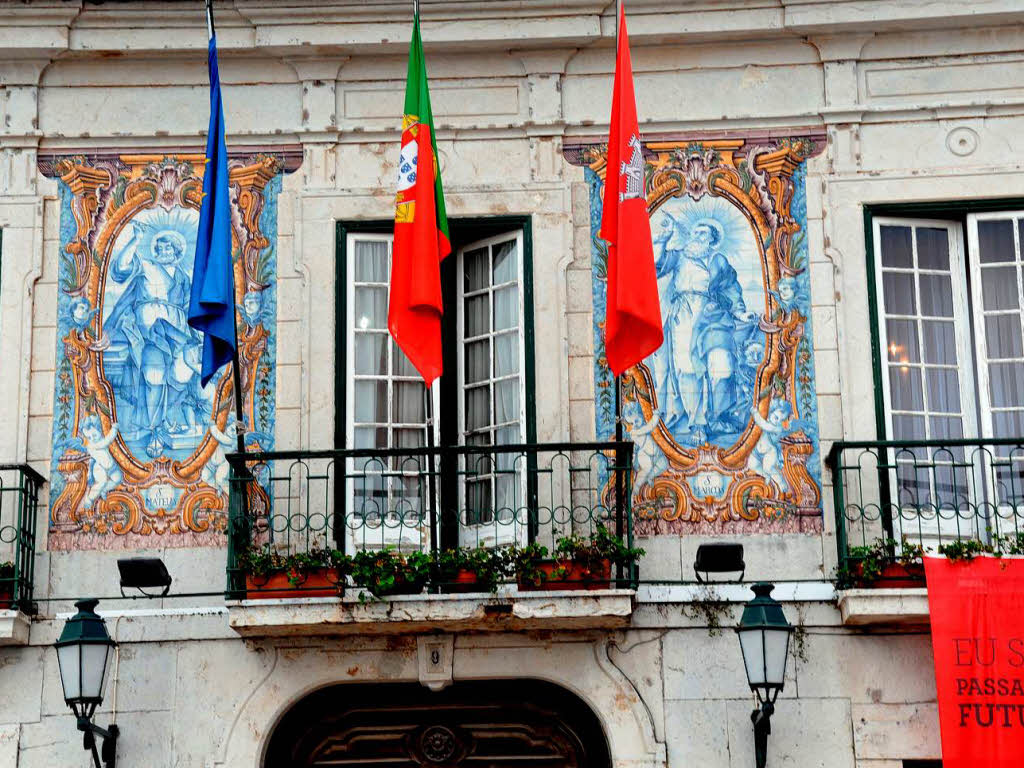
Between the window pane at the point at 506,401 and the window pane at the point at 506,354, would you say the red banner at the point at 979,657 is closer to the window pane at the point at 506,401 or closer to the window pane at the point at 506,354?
the window pane at the point at 506,401

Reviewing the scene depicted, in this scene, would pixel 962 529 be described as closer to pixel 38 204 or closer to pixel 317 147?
pixel 317 147

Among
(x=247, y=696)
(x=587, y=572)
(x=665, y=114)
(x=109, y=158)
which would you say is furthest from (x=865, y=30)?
(x=247, y=696)

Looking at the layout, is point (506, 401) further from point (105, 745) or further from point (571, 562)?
point (105, 745)

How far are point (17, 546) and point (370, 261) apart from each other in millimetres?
2900

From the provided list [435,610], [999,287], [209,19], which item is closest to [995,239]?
[999,287]

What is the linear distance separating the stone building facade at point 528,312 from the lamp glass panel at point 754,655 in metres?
0.64

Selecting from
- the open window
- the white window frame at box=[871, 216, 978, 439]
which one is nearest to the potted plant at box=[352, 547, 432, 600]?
the open window

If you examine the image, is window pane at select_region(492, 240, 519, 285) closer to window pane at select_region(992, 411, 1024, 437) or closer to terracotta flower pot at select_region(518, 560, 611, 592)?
terracotta flower pot at select_region(518, 560, 611, 592)

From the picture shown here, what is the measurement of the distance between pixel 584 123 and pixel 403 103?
47.2 inches

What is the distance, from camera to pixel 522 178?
41.2 feet

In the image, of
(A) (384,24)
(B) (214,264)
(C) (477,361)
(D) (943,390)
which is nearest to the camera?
(B) (214,264)

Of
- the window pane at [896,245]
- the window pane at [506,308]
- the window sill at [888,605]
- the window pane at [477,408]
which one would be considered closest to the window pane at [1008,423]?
the window pane at [896,245]

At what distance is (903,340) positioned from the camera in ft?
40.4

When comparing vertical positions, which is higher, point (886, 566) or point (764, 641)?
Result: point (886, 566)
